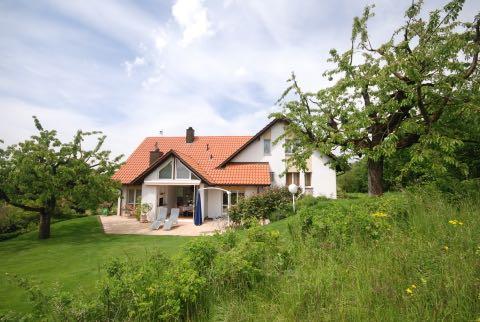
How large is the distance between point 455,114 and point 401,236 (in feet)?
27.2

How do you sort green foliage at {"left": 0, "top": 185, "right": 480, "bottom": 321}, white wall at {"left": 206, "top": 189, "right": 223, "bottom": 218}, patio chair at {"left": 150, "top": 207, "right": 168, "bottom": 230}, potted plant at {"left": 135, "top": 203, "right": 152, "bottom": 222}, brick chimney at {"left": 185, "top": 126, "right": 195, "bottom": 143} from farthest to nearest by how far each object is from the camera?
brick chimney at {"left": 185, "top": 126, "right": 195, "bottom": 143}, white wall at {"left": 206, "top": 189, "right": 223, "bottom": 218}, potted plant at {"left": 135, "top": 203, "right": 152, "bottom": 222}, patio chair at {"left": 150, "top": 207, "right": 168, "bottom": 230}, green foliage at {"left": 0, "top": 185, "right": 480, "bottom": 321}

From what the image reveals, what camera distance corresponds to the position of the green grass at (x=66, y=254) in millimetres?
7340

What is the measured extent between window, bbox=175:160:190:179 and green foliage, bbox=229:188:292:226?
583cm

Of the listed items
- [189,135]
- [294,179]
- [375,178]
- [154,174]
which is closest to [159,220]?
[154,174]

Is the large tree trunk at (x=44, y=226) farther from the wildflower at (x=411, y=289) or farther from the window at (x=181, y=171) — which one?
the wildflower at (x=411, y=289)

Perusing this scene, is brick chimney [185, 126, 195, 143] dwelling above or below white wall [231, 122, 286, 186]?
above

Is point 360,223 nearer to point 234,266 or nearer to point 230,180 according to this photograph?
point 234,266

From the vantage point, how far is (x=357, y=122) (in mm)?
10930

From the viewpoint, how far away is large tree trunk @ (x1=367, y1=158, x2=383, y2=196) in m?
12.4

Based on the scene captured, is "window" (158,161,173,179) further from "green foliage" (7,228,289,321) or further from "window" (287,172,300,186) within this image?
"green foliage" (7,228,289,321)

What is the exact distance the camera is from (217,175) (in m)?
22.5

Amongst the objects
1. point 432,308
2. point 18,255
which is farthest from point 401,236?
point 18,255

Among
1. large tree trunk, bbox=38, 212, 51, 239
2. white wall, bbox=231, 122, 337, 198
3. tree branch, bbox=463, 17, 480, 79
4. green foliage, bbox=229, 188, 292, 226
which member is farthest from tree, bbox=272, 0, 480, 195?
large tree trunk, bbox=38, 212, 51, 239

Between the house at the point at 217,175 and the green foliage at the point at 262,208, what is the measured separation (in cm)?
275
